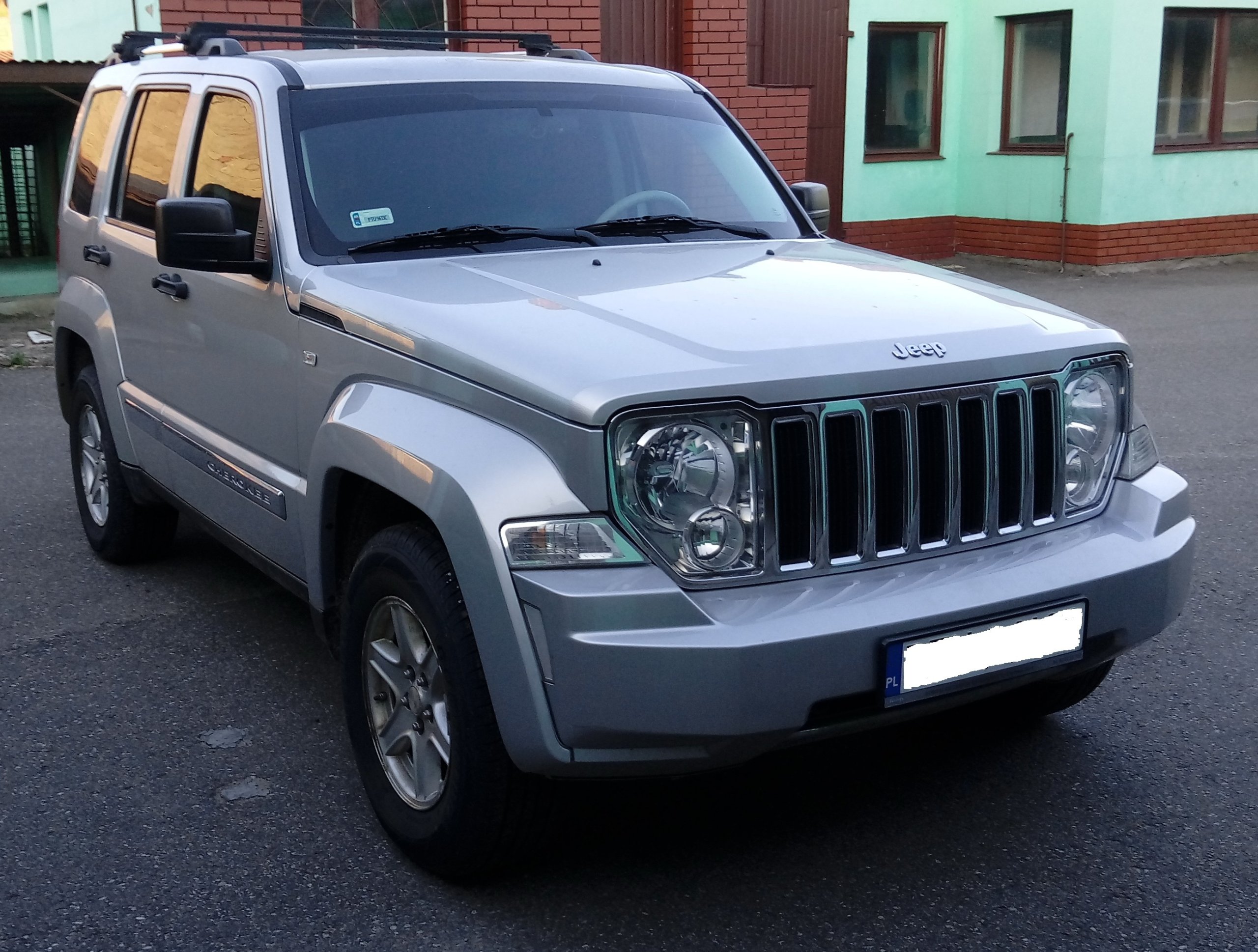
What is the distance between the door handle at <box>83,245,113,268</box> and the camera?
5.12 metres

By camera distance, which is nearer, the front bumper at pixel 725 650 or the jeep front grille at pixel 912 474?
the front bumper at pixel 725 650

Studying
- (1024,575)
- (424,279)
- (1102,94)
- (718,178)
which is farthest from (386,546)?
(1102,94)

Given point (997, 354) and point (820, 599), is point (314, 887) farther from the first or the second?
point (997, 354)

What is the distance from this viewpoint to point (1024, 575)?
2.98 meters

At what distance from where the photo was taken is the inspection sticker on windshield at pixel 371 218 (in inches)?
151

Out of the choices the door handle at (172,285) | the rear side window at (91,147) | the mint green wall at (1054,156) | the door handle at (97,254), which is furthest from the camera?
the mint green wall at (1054,156)

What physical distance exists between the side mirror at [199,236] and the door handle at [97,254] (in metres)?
1.50

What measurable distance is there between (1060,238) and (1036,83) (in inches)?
→ 75.1

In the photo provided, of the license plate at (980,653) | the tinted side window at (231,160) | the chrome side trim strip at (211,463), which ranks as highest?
the tinted side window at (231,160)

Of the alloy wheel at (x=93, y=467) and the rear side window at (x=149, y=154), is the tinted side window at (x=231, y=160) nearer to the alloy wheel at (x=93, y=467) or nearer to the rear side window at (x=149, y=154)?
the rear side window at (x=149, y=154)

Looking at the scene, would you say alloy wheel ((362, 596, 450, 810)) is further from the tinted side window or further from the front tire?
the tinted side window

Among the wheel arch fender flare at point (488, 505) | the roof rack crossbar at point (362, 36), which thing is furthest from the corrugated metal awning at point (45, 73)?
the wheel arch fender flare at point (488, 505)

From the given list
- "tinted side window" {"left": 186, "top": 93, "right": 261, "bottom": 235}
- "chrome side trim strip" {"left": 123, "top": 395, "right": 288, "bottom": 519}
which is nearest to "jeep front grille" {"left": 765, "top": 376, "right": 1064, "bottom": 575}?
"chrome side trim strip" {"left": 123, "top": 395, "right": 288, "bottom": 519}

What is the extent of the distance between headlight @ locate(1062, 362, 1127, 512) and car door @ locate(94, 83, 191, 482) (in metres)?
2.84
